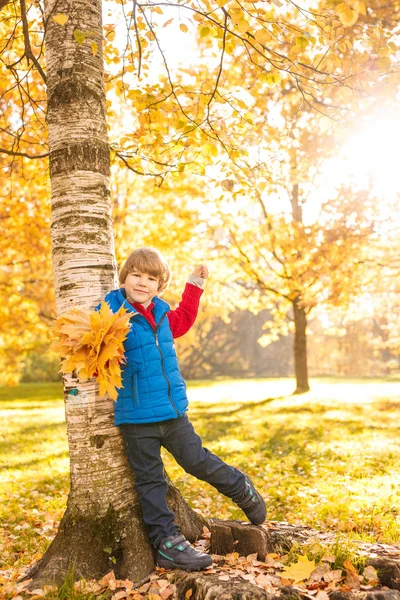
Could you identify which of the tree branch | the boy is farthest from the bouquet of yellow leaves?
the tree branch

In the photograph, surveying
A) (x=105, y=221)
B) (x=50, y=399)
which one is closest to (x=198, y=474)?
(x=105, y=221)

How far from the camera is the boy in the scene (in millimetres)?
3037

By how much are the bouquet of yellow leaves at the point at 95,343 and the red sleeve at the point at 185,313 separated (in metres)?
0.67

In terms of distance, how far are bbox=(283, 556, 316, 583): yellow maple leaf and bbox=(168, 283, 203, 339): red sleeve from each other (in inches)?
61.1

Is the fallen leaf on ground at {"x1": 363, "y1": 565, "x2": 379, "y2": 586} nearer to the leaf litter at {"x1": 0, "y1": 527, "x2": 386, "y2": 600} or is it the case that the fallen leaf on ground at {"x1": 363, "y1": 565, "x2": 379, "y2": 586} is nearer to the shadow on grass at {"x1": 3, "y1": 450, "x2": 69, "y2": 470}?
the leaf litter at {"x1": 0, "y1": 527, "x2": 386, "y2": 600}

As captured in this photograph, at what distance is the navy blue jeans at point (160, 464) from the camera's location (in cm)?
307

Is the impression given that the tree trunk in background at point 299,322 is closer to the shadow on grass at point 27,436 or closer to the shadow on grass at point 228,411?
the shadow on grass at point 228,411

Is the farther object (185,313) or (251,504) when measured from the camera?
(185,313)

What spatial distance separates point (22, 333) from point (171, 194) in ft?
21.5

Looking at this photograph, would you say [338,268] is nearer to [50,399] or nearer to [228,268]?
[228,268]

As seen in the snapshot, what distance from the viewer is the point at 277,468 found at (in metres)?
6.56

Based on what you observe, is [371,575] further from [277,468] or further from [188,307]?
[277,468]

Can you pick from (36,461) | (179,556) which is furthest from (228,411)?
(179,556)

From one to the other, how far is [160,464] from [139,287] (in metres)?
1.12
